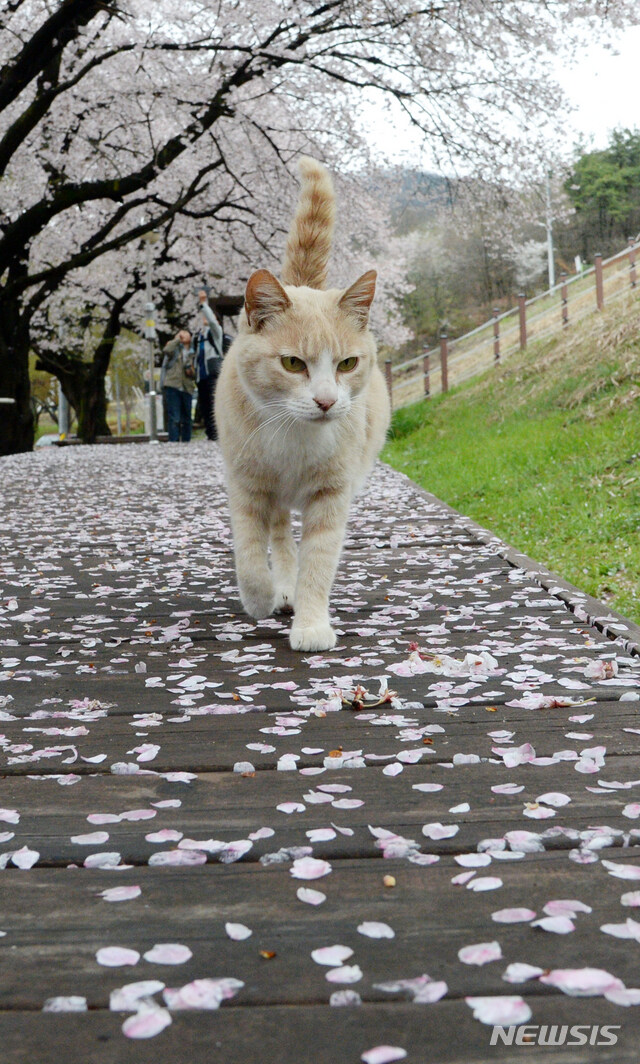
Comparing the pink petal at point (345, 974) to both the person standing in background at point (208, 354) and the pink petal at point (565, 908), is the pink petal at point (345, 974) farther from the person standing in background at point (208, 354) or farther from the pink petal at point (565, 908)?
the person standing in background at point (208, 354)

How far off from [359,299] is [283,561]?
1340 millimetres

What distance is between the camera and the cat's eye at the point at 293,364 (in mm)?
3455

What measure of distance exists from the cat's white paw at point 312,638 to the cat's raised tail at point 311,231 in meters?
1.69

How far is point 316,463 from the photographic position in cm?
369

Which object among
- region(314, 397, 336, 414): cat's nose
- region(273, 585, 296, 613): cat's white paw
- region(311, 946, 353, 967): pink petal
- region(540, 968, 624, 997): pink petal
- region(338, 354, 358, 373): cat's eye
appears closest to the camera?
region(540, 968, 624, 997): pink petal

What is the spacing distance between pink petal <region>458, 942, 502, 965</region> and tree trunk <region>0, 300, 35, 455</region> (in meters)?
16.4

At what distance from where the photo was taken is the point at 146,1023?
1329mm

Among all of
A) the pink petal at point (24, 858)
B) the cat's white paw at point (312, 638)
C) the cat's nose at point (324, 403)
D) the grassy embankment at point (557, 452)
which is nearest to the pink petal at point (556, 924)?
the pink petal at point (24, 858)

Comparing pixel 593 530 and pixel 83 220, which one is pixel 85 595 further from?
pixel 83 220

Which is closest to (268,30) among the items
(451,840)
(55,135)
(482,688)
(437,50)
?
(437,50)

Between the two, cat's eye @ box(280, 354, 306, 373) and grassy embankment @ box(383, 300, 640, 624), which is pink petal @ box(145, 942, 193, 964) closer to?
cat's eye @ box(280, 354, 306, 373)

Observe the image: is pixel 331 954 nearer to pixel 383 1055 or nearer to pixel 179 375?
pixel 383 1055

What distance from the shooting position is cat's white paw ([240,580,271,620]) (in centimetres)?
385

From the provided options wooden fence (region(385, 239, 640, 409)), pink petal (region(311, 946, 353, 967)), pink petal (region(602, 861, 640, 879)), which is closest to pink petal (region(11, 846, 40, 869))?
pink petal (region(311, 946, 353, 967))
